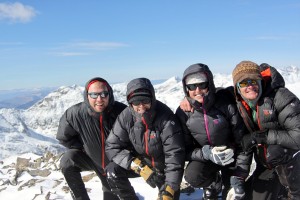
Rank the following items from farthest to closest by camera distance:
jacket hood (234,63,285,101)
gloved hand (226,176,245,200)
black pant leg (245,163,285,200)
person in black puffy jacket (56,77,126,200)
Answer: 1. person in black puffy jacket (56,77,126,200)
2. black pant leg (245,163,285,200)
3. gloved hand (226,176,245,200)
4. jacket hood (234,63,285,101)

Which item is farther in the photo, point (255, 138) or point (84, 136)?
point (84, 136)

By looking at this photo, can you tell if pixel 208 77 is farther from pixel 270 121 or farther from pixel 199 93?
pixel 270 121

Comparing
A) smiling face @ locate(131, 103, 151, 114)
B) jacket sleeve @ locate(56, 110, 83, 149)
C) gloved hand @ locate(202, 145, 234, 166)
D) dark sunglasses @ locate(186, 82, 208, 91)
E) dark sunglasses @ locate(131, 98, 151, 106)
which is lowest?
gloved hand @ locate(202, 145, 234, 166)

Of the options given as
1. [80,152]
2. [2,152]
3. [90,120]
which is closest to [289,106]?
[90,120]

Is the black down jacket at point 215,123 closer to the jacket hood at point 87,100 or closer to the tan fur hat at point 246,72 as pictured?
the tan fur hat at point 246,72

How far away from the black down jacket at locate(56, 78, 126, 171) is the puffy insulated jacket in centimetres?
298

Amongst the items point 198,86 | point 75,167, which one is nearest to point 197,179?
point 198,86

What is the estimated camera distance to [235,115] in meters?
5.74

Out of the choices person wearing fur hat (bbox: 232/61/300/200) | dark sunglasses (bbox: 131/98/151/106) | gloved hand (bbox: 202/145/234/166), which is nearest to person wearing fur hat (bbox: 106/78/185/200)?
dark sunglasses (bbox: 131/98/151/106)

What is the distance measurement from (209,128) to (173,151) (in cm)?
83

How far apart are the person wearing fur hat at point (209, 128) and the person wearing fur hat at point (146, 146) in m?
0.31

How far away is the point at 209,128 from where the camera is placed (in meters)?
Answer: 5.79

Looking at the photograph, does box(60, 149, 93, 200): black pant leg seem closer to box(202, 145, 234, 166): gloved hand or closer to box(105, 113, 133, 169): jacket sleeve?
box(105, 113, 133, 169): jacket sleeve

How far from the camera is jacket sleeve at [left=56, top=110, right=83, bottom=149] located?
23.6ft
